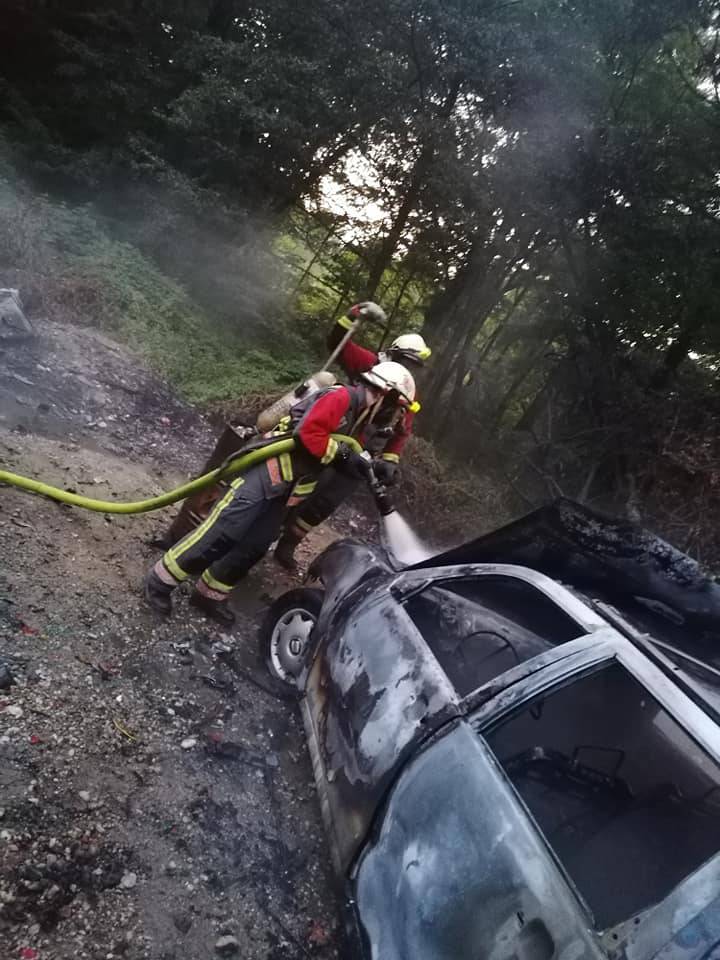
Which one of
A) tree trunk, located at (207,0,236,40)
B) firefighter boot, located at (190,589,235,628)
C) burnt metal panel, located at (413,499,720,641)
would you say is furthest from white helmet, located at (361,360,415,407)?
tree trunk, located at (207,0,236,40)

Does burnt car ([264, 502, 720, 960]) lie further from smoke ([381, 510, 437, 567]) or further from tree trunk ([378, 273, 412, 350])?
tree trunk ([378, 273, 412, 350])

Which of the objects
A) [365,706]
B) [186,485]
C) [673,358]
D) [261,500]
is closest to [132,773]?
[365,706]

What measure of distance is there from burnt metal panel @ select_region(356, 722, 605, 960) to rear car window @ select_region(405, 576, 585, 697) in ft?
3.04

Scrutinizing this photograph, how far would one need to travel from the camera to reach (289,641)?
3.72 metres

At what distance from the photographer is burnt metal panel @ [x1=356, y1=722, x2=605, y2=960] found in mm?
1674

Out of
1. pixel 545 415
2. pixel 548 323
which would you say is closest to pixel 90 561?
pixel 545 415

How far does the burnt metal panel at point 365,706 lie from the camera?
2.29m

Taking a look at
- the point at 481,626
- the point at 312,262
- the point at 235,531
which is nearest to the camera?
the point at 481,626

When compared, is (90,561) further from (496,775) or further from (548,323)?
(548,323)

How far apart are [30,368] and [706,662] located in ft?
19.0

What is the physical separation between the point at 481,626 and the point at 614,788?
0.94 m

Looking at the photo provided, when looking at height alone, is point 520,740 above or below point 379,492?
below

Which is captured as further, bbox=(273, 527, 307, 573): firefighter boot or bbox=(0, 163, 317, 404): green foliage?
bbox=(0, 163, 317, 404): green foliage

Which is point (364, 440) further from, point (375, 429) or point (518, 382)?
point (518, 382)
